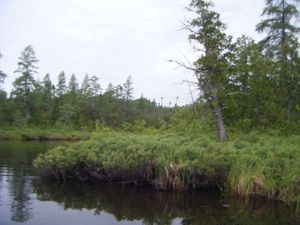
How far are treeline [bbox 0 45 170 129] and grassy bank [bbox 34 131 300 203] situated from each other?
33.7 meters

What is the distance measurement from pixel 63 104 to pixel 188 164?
55.9 m

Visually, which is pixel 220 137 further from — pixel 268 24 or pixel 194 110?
pixel 268 24

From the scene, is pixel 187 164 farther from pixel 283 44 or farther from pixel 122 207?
pixel 283 44

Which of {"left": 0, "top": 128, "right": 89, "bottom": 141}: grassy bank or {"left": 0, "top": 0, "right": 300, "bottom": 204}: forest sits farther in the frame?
{"left": 0, "top": 128, "right": 89, "bottom": 141}: grassy bank

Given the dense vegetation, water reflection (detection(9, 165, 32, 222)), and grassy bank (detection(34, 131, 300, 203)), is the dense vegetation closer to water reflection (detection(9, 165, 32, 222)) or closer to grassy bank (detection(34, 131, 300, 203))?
grassy bank (detection(34, 131, 300, 203))

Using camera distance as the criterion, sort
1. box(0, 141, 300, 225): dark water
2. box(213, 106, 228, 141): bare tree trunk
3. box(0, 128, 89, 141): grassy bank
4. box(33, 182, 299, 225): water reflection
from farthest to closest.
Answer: box(0, 128, 89, 141): grassy bank, box(213, 106, 228, 141): bare tree trunk, box(33, 182, 299, 225): water reflection, box(0, 141, 300, 225): dark water

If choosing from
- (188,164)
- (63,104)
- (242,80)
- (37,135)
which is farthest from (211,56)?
(63,104)

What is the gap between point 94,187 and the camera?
49.9 ft

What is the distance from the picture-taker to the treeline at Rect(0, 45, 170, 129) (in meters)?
57.7

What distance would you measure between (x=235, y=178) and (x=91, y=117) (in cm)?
5926

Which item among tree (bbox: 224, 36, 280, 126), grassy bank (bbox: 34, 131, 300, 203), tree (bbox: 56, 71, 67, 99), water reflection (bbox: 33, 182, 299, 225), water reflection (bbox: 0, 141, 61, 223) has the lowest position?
water reflection (bbox: 33, 182, 299, 225)

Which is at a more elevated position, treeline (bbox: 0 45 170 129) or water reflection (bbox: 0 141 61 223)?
treeline (bbox: 0 45 170 129)

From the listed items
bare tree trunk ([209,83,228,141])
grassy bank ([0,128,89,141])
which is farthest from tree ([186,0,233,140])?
grassy bank ([0,128,89,141])

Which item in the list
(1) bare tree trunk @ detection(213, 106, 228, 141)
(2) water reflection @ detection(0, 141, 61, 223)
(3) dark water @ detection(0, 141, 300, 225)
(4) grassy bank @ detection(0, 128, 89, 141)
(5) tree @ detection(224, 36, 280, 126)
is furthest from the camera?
(4) grassy bank @ detection(0, 128, 89, 141)
